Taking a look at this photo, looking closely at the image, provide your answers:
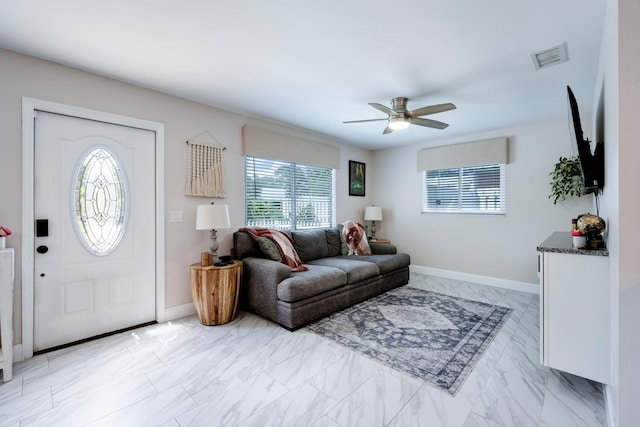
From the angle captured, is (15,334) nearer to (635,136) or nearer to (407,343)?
(407,343)

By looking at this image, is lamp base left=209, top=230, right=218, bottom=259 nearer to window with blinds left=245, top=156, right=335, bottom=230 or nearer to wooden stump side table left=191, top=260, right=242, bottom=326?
wooden stump side table left=191, top=260, right=242, bottom=326

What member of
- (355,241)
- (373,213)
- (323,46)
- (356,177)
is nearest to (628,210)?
(323,46)

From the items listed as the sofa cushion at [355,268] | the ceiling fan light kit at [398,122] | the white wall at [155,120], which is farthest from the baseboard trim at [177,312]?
the ceiling fan light kit at [398,122]

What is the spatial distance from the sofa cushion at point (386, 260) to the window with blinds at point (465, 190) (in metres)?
1.37

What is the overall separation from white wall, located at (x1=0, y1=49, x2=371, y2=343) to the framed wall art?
1.20 m

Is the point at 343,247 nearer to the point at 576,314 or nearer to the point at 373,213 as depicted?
the point at 373,213

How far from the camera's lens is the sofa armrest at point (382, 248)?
14.9 feet

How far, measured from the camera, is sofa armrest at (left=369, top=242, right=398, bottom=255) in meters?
4.55

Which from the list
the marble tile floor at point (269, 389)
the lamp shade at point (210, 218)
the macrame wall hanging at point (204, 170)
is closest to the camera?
the marble tile floor at point (269, 389)

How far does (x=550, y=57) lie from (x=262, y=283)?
10.9 feet

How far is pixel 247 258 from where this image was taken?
3.35m

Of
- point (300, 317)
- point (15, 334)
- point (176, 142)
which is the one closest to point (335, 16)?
point (176, 142)

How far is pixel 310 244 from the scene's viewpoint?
13.5 feet

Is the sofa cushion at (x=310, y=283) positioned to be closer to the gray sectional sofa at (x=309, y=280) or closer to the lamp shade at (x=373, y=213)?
the gray sectional sofa at (x=309, y=280)
